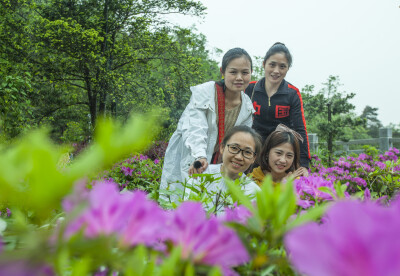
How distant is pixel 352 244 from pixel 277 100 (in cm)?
364

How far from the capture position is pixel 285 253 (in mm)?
444

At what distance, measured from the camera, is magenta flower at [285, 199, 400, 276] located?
0.20 m

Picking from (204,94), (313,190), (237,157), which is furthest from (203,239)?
(204,94)

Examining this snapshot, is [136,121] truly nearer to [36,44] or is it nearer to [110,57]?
[36,44]

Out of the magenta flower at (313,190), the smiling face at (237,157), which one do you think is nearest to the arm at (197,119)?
the smiling face at (237,157)

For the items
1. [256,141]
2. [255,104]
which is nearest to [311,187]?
[256,141]

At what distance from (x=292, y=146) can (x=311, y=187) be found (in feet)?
8.58

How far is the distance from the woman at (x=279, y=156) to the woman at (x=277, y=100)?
14.9 inches

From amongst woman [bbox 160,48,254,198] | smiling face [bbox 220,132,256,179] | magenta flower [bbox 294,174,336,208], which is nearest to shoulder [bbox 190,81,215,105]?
woman [bbox 160,48,254,198]

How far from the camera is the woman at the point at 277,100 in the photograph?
12.0ft

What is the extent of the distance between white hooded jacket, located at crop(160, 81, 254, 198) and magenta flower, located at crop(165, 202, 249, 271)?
2.36 m

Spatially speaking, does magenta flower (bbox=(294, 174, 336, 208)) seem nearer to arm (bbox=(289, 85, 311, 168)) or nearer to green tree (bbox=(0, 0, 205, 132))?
arm (bbox=(289, 85, 311, 168))

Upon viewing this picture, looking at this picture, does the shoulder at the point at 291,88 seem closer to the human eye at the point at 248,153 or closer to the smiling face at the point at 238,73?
the smiling face at the point at 238,73

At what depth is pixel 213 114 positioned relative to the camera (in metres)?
3.21
